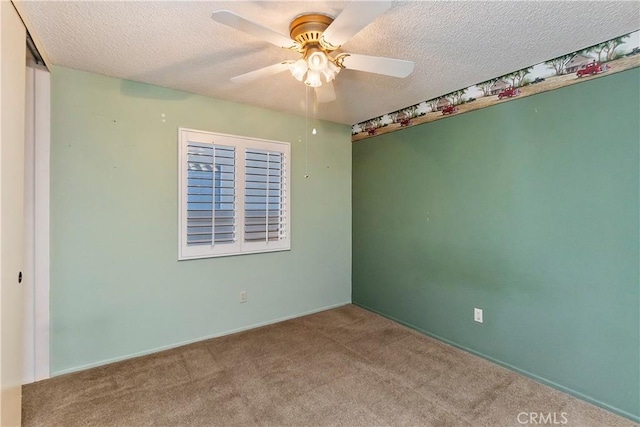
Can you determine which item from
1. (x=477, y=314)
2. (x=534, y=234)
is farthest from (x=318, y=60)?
(x=477, y=314)

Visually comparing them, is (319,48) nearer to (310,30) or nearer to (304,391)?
(310,30)

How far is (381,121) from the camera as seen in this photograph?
3523 mm

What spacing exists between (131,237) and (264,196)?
1.30m

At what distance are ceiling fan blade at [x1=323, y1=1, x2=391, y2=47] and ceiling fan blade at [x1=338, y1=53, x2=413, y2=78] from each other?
0.13 meters

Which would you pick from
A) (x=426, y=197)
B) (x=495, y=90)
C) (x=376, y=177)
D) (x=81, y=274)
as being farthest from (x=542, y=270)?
(x=81, y=274)

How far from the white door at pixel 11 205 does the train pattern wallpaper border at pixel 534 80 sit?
305 cm

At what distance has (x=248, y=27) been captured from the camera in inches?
55.4

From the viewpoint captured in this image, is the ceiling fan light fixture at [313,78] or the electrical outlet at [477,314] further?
the electrical outlet at [477,314]

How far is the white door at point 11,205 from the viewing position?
1377mm

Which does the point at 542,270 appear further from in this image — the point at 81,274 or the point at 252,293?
the point at 81,274

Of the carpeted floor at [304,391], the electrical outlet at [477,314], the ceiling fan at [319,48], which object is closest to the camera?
the ceiling fan at [319,48]

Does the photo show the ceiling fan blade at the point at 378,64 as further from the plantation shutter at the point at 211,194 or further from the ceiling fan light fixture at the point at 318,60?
the plantation shutter at the point at 211,194

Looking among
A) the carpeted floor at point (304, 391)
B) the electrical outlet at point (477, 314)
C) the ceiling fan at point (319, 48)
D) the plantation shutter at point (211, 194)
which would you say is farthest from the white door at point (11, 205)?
the electrical outlet at point (477, 314)

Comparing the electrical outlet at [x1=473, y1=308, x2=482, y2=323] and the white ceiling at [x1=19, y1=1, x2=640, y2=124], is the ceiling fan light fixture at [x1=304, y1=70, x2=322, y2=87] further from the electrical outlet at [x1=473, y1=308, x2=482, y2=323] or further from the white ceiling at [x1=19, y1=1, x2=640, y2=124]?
the electrical outlet at [x1=473, y1=308, x2=482, y2=323]
